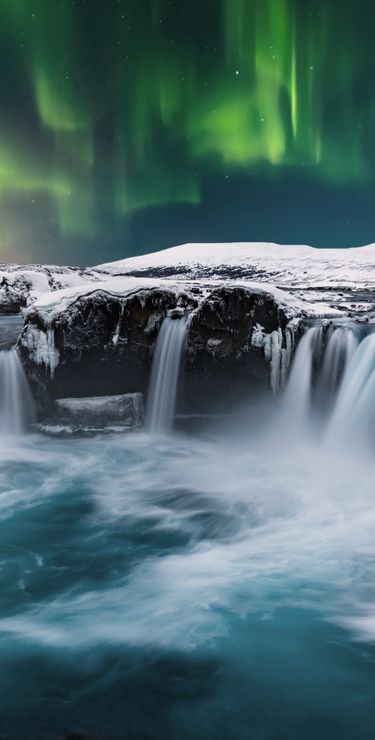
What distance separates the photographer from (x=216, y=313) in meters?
12.2

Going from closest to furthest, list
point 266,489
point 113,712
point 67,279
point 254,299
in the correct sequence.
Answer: point 113,712, point 266,489, point 254,299, point 67,279

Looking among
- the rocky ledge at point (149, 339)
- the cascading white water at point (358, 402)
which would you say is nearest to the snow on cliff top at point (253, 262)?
the rocky ledge at point (149, 339)

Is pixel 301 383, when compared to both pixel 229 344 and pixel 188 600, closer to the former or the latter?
pixel 229 344

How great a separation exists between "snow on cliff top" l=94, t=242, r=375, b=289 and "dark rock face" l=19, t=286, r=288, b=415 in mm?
90802

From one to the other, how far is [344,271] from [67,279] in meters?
99.0

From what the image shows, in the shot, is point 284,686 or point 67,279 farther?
point 67,279

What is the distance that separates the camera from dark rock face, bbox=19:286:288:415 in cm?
1218

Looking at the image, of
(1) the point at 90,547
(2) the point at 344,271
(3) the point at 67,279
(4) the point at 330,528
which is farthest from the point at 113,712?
(2) the point at 344,271

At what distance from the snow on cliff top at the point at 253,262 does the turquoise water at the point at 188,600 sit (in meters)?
94.2

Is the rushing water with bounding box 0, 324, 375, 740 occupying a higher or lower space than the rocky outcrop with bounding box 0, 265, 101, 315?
lower

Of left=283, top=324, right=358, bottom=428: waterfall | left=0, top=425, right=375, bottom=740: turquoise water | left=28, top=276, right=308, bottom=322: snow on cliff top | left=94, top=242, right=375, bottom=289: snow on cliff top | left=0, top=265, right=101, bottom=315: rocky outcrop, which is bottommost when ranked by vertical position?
left=0, top=425, right=375, bottom=740: turquoise water

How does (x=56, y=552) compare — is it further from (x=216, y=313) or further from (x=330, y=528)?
(x=216, y=313)

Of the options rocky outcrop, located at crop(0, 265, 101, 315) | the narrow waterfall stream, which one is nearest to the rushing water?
the narrow waterfall stream

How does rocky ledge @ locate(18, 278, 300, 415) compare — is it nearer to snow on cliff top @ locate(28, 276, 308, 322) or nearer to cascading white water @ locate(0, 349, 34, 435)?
snow on cliff top @ locate(28, 276, 308, 322)
